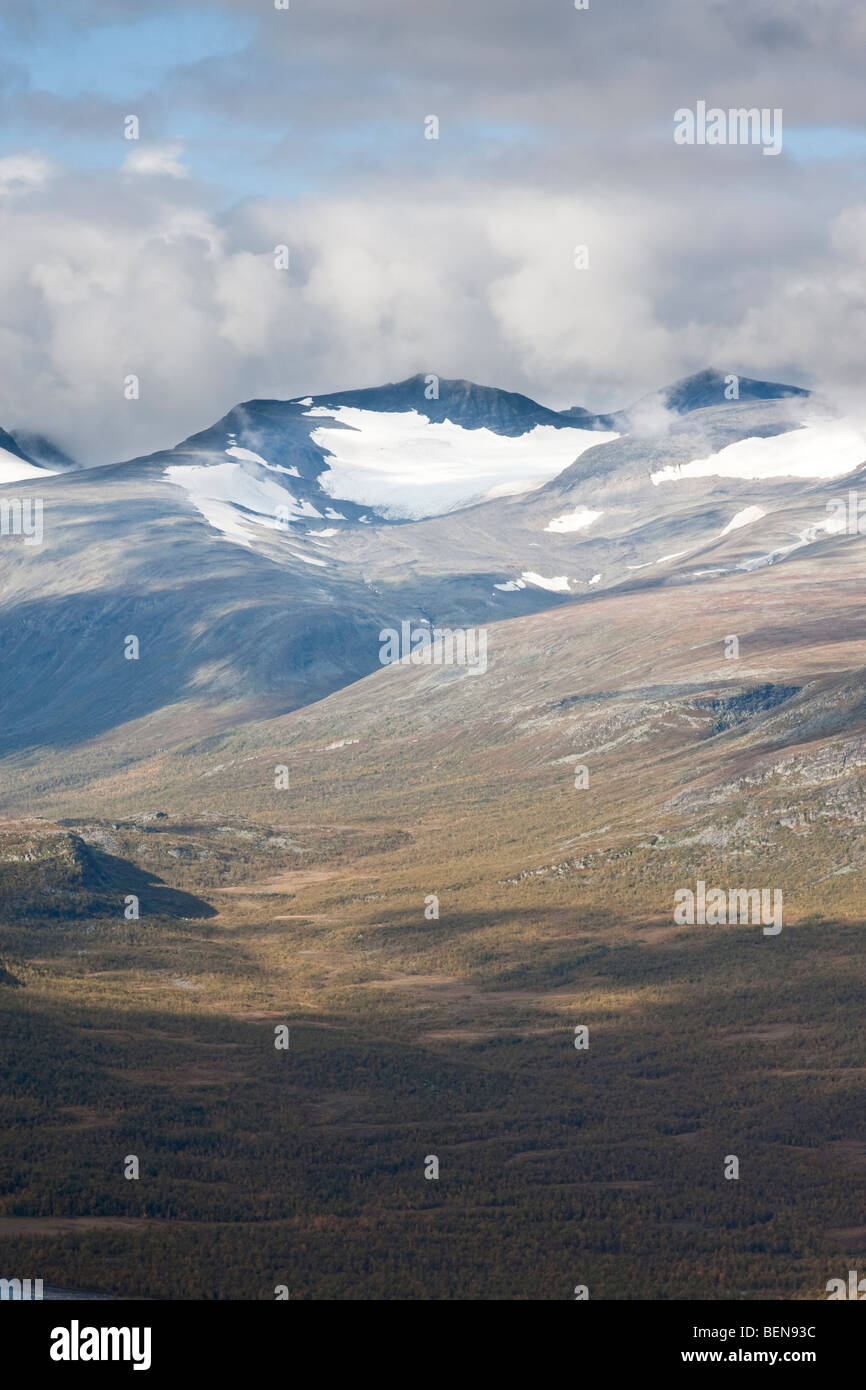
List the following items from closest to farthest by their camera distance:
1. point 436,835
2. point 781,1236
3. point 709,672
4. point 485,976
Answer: point 781,1236
point 485,976
point 436,835
point 709,672

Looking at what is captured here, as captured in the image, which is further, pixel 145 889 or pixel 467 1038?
pixel 145 889

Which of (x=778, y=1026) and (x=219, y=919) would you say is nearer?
(x=778, y=1026)

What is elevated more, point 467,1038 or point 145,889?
point 145,889

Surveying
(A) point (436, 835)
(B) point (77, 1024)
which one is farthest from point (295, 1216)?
(A) point (436, 835)

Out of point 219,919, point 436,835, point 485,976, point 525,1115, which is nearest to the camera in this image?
point 525,1115

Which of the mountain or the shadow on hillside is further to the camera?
the shadow on hillside

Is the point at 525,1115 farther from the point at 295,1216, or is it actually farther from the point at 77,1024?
the point at 77,1024

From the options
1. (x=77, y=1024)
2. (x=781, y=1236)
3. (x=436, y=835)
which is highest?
(x=436, y=835)

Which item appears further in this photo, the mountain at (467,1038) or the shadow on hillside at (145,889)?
the shadow on hillside at (145,889)

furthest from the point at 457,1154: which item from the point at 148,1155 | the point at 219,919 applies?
the point at 219,919

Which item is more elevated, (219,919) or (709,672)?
(709,672)
